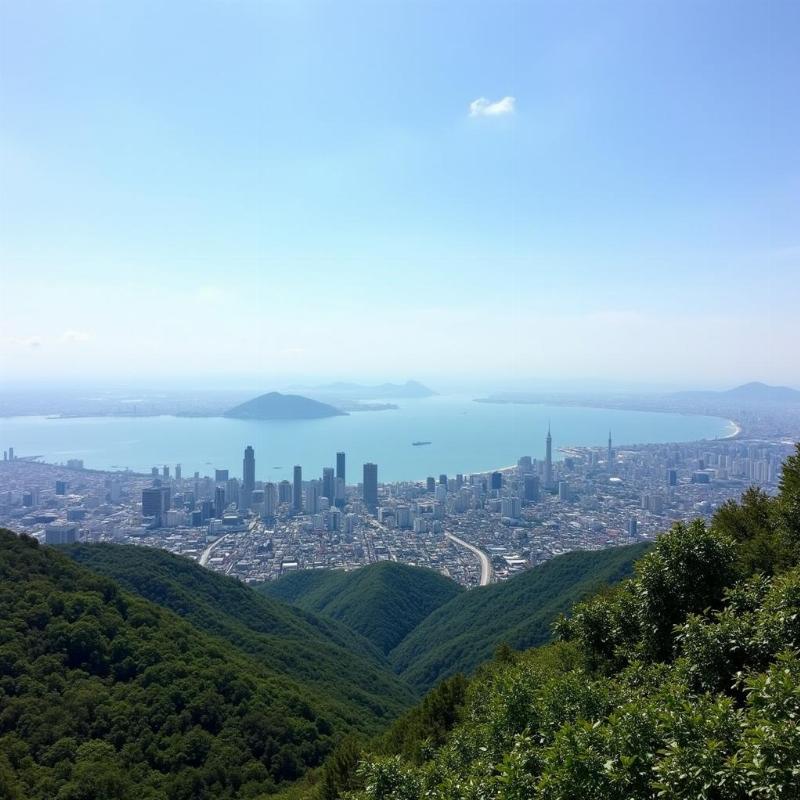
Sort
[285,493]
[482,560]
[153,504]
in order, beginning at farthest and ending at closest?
[285,493] → [153,504] → [482,560]

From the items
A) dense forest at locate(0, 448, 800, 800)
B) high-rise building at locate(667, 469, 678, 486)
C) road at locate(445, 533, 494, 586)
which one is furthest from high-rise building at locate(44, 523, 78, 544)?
high-rise building at locate(667, 469, 678, 486)

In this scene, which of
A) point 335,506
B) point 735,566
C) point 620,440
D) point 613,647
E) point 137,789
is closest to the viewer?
point 735,566

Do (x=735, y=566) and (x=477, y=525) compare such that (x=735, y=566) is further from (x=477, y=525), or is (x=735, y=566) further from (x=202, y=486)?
(x=202, y=486)

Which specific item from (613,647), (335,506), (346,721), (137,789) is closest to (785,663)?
(613,647)

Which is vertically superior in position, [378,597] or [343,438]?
[343,438]

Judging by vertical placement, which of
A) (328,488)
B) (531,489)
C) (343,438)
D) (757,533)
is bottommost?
(531,489)

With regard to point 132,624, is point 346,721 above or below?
below

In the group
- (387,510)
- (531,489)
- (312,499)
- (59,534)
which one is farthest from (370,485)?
(59,534)

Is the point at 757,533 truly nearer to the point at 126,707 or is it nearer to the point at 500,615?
the point at 126,707
